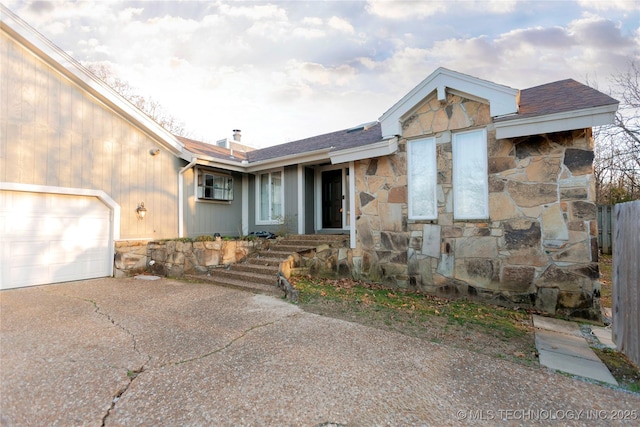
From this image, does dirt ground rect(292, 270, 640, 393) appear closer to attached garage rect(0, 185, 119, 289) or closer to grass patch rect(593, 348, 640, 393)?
grass patch rect(593, 348, 640, 393)

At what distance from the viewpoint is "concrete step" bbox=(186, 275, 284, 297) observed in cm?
586

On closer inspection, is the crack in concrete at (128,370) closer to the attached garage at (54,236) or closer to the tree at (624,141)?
the attached garage at (54,236)

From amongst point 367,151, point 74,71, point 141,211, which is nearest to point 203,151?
point 141,211

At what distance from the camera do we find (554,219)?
484 centimetres

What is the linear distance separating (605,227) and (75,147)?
16348 millimetres

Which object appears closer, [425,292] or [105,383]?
[105,383]

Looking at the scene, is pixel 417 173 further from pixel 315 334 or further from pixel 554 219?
pixel 315 334

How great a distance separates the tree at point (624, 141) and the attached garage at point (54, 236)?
17867 millimetres

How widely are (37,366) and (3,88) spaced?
626cm

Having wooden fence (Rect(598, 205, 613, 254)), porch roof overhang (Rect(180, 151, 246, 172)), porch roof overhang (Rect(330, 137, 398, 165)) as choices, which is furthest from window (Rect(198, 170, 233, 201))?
wooden fence (Rect(598, 205, 613, 254))

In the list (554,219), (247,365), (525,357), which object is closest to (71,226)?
(247,365)

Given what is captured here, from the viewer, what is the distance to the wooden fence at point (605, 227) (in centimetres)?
1031

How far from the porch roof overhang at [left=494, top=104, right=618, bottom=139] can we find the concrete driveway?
3.70 meters

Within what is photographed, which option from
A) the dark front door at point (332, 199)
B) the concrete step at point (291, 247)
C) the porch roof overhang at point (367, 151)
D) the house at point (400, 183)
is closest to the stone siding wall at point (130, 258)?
the house at point (400, 183)
